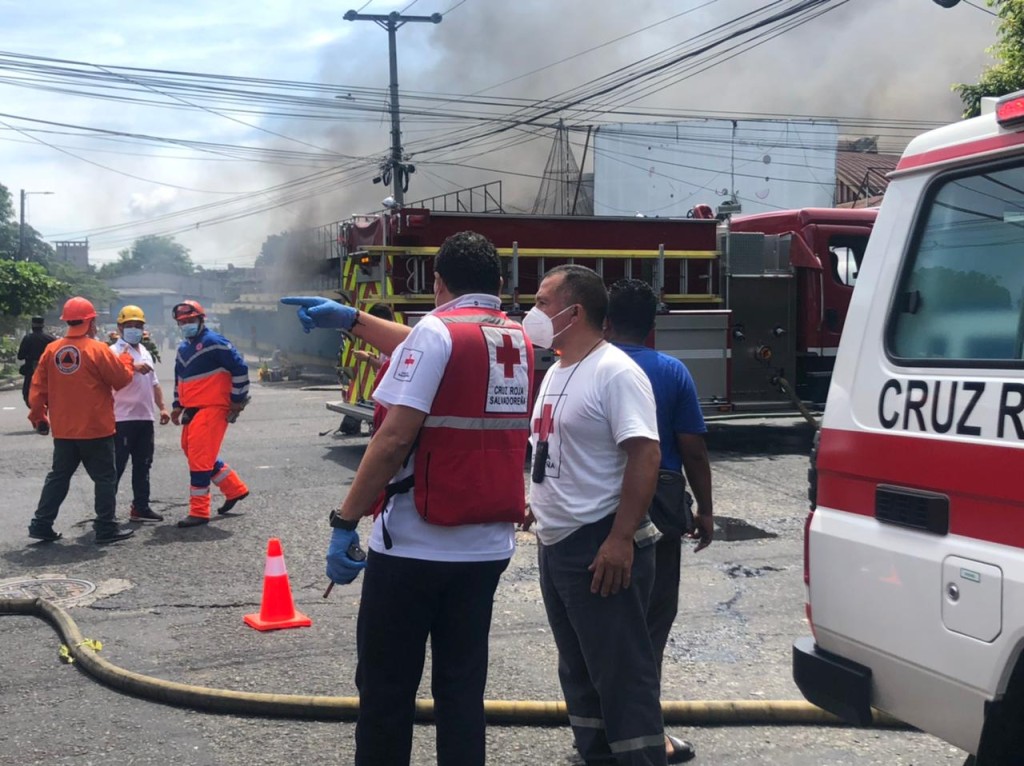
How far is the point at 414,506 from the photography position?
3127 mm

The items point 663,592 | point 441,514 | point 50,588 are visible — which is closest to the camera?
point 441,514

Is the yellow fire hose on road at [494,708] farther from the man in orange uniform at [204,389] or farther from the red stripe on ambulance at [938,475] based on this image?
the man in orange uniform at [204,389]

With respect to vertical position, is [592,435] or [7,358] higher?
[592,435]

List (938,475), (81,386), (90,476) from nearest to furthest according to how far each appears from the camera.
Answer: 1. (938,475)
2. (81,386)
3. (90,476)

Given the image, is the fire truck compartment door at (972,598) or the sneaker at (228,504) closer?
the fire truck compartment door at (972,598)

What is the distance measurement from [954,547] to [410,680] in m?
1.57

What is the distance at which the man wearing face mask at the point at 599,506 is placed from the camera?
130 inches

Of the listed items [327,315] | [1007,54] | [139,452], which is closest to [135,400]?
[139,452]

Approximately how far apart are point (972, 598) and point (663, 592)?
1553 millimetres

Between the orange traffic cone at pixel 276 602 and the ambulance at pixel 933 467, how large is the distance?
10.1 feet

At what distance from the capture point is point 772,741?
4035 millimetres

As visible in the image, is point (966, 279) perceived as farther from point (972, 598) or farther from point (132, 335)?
point (132, 335)

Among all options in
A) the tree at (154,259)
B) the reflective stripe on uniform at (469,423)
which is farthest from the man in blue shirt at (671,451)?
the tree at (154,259)

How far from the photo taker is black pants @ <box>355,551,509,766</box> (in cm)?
313
